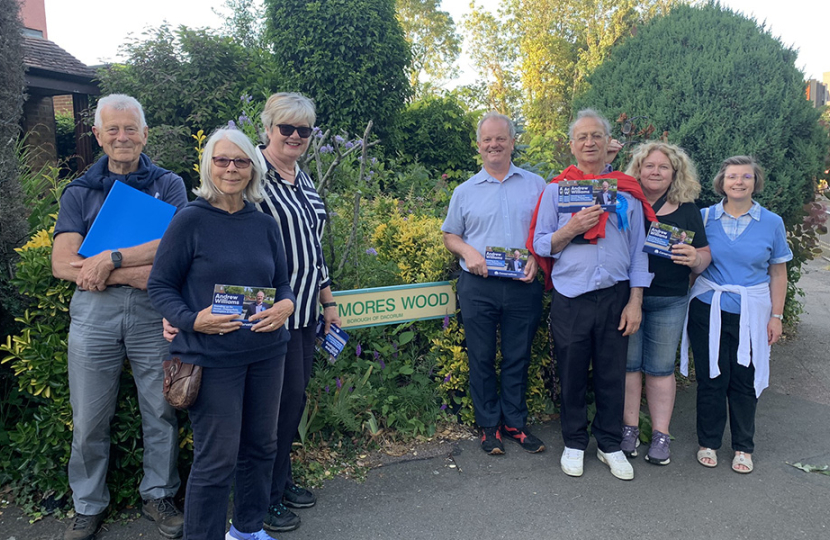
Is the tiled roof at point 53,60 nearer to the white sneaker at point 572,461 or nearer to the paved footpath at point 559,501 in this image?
the paved footpath at point 559,501

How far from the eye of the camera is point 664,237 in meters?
3.38

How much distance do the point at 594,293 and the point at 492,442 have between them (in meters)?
1.20

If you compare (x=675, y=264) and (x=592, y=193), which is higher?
(x=592, y=193)

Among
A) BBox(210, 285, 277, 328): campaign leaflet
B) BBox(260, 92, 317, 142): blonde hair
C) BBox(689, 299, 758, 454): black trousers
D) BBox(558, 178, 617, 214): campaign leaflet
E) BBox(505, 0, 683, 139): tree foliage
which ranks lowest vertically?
BBox(689, 299, 758, 454): black trousers

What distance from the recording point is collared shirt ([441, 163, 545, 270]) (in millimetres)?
3555

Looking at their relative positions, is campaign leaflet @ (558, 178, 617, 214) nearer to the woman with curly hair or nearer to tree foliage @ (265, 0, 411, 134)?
the woman with curly hair

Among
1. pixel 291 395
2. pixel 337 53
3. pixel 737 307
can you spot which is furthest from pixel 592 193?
pixel 337 53

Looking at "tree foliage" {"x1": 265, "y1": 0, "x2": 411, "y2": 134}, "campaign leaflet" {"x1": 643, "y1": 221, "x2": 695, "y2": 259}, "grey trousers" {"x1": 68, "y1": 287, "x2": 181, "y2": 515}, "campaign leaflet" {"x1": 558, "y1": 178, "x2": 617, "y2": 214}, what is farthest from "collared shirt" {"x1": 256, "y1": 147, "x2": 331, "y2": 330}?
"tree foliage" {"x1": 265, "y1": 0, "x2": 411, "y2": 134}

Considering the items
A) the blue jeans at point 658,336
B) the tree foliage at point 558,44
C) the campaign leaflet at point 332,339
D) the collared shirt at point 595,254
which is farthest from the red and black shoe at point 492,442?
the tree foliage at point 558,44

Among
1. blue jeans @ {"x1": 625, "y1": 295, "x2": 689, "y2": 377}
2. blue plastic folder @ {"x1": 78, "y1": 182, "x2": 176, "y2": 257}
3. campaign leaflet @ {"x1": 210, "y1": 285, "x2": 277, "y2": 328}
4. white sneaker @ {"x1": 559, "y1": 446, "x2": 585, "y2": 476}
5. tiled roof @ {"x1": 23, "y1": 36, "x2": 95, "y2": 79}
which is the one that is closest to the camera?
campaign leaflet @ {"x1": 210, "y1": 285, "x2": 277, "y2": 328}

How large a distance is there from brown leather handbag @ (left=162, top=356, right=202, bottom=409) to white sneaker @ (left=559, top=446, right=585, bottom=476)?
2303 mm

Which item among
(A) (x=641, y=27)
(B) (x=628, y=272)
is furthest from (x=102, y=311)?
(A) (x=641, y=27)

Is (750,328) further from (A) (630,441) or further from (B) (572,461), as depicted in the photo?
(B) (572,461)

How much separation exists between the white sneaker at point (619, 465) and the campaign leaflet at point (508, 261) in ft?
4.11
